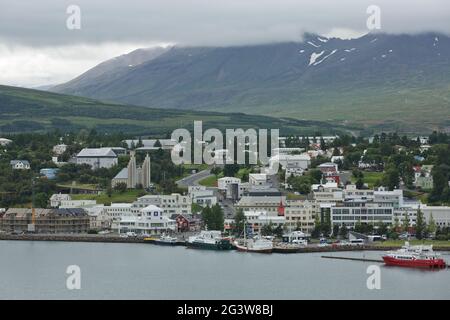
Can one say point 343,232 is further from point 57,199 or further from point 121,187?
point 121,187

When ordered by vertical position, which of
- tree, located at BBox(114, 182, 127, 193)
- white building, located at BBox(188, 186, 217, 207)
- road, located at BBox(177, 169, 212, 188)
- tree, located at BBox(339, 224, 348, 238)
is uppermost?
road, located at BBox(177, 169, 212, 188)

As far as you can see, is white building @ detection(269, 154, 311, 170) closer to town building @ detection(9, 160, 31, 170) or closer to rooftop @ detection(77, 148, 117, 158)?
rooftop @ detection(77, 148, 117, 158)

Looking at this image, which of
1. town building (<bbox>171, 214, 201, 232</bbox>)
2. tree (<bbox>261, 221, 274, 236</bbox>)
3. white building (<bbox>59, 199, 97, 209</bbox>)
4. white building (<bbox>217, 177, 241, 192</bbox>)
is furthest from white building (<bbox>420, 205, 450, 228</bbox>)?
white building (<bbox>59, 199, 97, 209</bbox>)

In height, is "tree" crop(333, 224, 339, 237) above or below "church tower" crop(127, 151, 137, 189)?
below

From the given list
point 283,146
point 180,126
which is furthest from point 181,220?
point 180,126

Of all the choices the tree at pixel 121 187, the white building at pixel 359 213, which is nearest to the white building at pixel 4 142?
the tree at pixel 121 187
